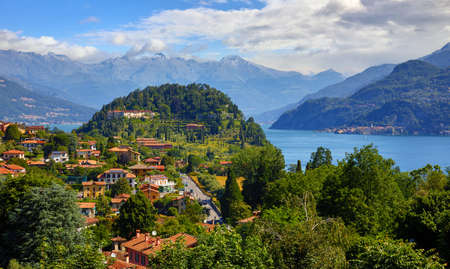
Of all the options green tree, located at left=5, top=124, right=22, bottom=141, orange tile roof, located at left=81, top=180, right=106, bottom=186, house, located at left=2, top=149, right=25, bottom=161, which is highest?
green tree, located at left=5, top=124, right=22, bottom=141

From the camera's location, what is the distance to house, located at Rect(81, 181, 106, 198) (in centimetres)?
4206

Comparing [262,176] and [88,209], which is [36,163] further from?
[262,176]

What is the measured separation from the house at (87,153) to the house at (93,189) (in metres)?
15.2

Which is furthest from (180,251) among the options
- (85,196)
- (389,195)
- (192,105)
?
(192,105)

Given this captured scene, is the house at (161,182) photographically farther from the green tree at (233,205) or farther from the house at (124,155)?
the house at (124,155)

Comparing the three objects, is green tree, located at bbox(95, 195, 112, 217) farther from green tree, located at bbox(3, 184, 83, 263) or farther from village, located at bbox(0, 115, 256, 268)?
green tree, located at bbox(3, 184, 83, 263)

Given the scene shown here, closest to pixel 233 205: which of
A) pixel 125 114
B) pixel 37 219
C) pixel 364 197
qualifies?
pixel 364 197

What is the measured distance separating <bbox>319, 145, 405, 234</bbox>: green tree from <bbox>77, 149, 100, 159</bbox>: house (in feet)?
141

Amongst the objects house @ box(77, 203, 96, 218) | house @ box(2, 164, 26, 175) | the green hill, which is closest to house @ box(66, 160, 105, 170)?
house @ box(2, 164, 26, 175)

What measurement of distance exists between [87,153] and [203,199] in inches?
795

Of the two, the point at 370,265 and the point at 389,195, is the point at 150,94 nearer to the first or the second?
the point at 389,195

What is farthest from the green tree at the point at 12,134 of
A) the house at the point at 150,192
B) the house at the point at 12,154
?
the house at the point at 150,192

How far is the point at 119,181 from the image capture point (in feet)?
141

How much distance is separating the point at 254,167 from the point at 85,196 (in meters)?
19.3
